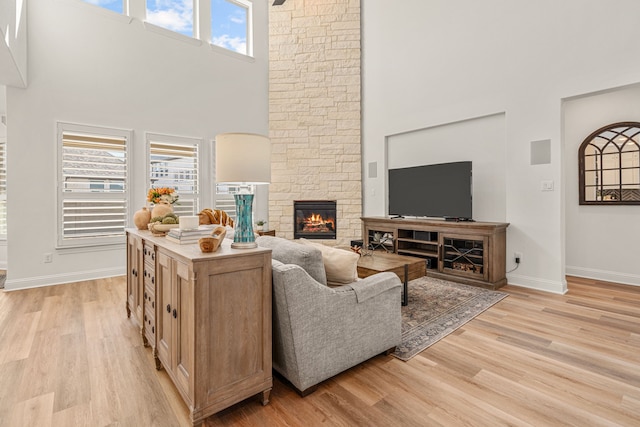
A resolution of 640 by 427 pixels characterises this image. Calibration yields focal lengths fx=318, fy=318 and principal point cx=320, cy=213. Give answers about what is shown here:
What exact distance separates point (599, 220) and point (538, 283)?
56.7 inches

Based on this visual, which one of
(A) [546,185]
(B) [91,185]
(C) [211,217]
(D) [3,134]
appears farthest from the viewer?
(D) [3,134]

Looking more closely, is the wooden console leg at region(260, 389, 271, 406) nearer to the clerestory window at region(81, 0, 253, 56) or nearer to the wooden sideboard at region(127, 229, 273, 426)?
the wooden sideboard at region(127, 229, 273, 426)

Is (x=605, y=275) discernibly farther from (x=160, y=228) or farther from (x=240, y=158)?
(x=160, y=228)

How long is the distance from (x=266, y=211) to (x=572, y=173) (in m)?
4.93

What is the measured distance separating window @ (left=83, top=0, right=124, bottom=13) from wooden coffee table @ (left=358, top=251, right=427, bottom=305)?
16.4 ft

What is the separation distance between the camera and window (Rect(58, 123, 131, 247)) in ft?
13.9

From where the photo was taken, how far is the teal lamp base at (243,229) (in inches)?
68.1

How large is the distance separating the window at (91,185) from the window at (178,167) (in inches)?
14.9

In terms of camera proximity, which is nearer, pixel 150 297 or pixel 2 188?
pixel 150 297

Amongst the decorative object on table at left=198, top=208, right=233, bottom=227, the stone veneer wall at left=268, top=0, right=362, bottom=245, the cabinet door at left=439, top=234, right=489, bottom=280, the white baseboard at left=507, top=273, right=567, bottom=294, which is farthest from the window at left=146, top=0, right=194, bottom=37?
the white baseboard at left=507, top=273, right=567, bottom=294

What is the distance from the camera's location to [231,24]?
586cm

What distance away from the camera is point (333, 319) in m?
1.87

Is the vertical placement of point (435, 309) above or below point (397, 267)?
below

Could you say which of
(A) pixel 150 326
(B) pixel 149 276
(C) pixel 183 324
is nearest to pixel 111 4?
(B) pixel 149 276
